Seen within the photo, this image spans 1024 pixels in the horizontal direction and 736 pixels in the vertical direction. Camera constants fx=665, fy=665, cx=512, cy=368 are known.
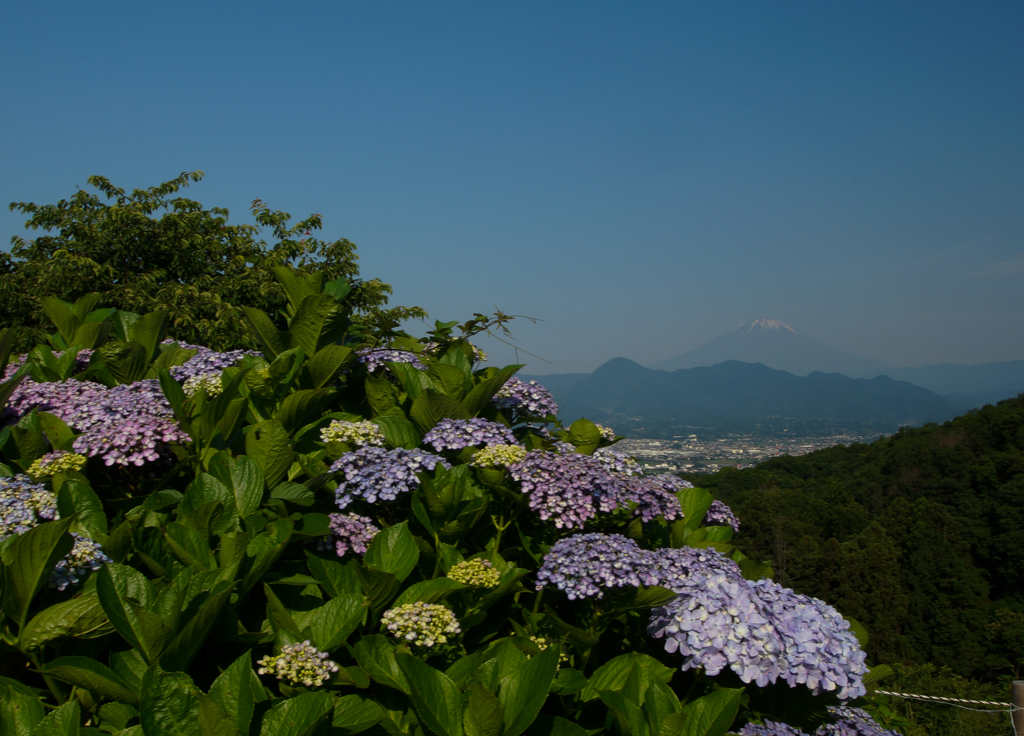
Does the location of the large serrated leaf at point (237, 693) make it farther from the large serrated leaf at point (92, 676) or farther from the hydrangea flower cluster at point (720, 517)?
the hydrangea flower cluster at point (720, 517)

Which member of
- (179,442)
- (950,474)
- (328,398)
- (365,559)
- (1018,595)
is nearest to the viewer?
(365,559)

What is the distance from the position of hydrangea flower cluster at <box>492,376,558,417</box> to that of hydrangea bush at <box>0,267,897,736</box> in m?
0.16

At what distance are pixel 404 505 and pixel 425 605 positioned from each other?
2.38ft

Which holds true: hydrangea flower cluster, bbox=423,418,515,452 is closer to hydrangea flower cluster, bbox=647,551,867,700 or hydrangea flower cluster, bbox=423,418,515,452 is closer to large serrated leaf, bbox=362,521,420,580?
large serrated leaf, bbox=362,521,420,580

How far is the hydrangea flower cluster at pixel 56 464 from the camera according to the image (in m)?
2.32

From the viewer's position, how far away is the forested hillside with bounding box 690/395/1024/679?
5581 cm

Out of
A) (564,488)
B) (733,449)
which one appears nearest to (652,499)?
(564,488)

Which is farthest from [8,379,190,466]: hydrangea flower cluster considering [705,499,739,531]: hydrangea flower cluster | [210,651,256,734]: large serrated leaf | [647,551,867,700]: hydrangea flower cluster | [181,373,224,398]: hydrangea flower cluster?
[705,499,739,531]: hydrangea flower cluster

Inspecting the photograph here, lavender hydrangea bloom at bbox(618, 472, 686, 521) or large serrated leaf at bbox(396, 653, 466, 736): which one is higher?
lavender hydrangea bloom at bbox(618, 472, 686, 521)

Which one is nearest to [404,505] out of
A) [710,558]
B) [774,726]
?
[710,558]

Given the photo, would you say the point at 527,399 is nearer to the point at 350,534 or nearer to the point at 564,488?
the point at 564,488

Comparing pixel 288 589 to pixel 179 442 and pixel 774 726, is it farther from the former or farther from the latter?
pixel 774 726

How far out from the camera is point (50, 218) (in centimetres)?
1828

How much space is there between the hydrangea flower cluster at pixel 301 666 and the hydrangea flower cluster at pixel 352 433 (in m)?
0.96
